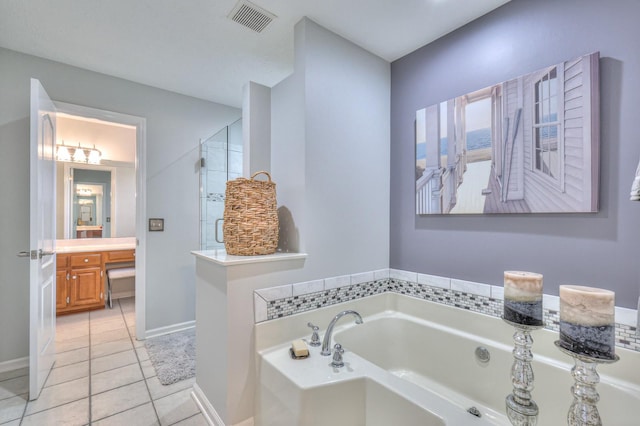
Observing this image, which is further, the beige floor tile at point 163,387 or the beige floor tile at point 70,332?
the beige floor tile at point 70,332

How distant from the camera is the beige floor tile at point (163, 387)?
195 centimetres

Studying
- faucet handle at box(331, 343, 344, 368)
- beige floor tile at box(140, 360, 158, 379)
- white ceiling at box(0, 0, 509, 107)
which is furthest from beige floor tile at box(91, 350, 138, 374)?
white ceiling at box(0, 0, 509, 107)

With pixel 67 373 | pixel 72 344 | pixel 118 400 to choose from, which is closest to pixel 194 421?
pixel 118 400

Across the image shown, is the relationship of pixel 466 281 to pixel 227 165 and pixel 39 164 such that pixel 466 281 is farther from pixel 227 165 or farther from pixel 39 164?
pixel 39 164

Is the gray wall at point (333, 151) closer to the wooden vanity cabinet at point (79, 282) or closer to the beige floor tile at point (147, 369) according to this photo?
the beige floor tile at point (147, 369)

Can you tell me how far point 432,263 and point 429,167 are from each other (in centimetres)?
69

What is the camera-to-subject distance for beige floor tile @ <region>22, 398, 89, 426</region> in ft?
5.47

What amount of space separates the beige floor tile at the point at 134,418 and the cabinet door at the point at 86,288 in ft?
8.32

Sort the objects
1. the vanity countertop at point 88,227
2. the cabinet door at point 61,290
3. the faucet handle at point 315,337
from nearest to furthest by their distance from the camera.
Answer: the faucet handle at point 315,337, the cabinet door at point 61,290, the vanity countertop at point 88,227

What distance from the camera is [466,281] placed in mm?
1855

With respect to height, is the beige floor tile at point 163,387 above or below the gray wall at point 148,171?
below

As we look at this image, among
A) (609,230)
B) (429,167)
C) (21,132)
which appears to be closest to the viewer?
(609,230)

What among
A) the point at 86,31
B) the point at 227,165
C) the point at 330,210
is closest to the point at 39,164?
the point at 86,31

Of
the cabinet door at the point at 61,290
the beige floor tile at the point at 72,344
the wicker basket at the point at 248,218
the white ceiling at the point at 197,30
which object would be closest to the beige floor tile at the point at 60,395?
the beige floor tile at the point at 72,344
